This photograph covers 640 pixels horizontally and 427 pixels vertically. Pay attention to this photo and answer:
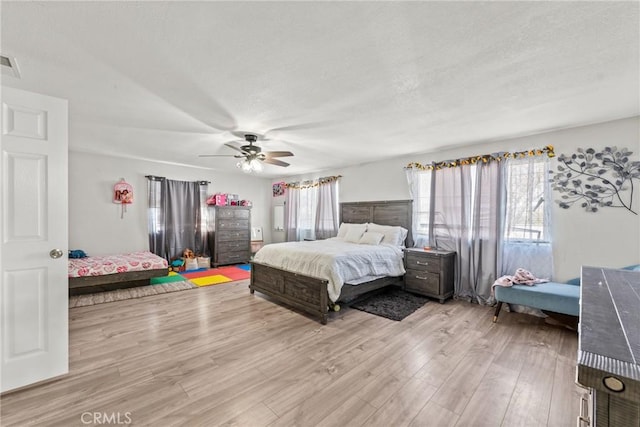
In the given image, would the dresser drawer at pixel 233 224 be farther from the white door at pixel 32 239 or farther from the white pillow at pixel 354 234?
the white door at pixel 32 239

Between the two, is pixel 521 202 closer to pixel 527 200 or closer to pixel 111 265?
pixel 527 200

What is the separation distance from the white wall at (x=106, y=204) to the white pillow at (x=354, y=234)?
416cm

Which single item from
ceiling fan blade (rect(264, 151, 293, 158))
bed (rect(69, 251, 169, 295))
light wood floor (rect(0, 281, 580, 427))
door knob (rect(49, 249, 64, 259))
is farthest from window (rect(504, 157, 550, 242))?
bed (rect(69, 251, 169, 295))

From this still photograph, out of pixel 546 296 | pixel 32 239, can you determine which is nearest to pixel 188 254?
pixel 32 239

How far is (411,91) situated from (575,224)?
2757 millimetres

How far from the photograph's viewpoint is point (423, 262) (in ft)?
13.5

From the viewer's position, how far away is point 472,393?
77.4 inches

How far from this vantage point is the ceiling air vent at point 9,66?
1.94 m

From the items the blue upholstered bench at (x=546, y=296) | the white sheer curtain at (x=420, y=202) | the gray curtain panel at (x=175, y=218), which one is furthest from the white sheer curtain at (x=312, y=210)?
the blue upholstered bench at (x=546, y=296)

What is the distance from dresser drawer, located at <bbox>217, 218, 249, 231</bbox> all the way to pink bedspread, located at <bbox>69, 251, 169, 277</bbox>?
168 cm

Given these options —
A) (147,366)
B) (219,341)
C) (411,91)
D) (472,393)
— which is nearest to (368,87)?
(411,91)

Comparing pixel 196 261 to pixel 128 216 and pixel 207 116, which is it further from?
pixel 207 116

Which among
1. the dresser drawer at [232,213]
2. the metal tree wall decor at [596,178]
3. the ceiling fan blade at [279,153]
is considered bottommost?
the dresser drawer at [232,213]

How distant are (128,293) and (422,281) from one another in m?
4.64
